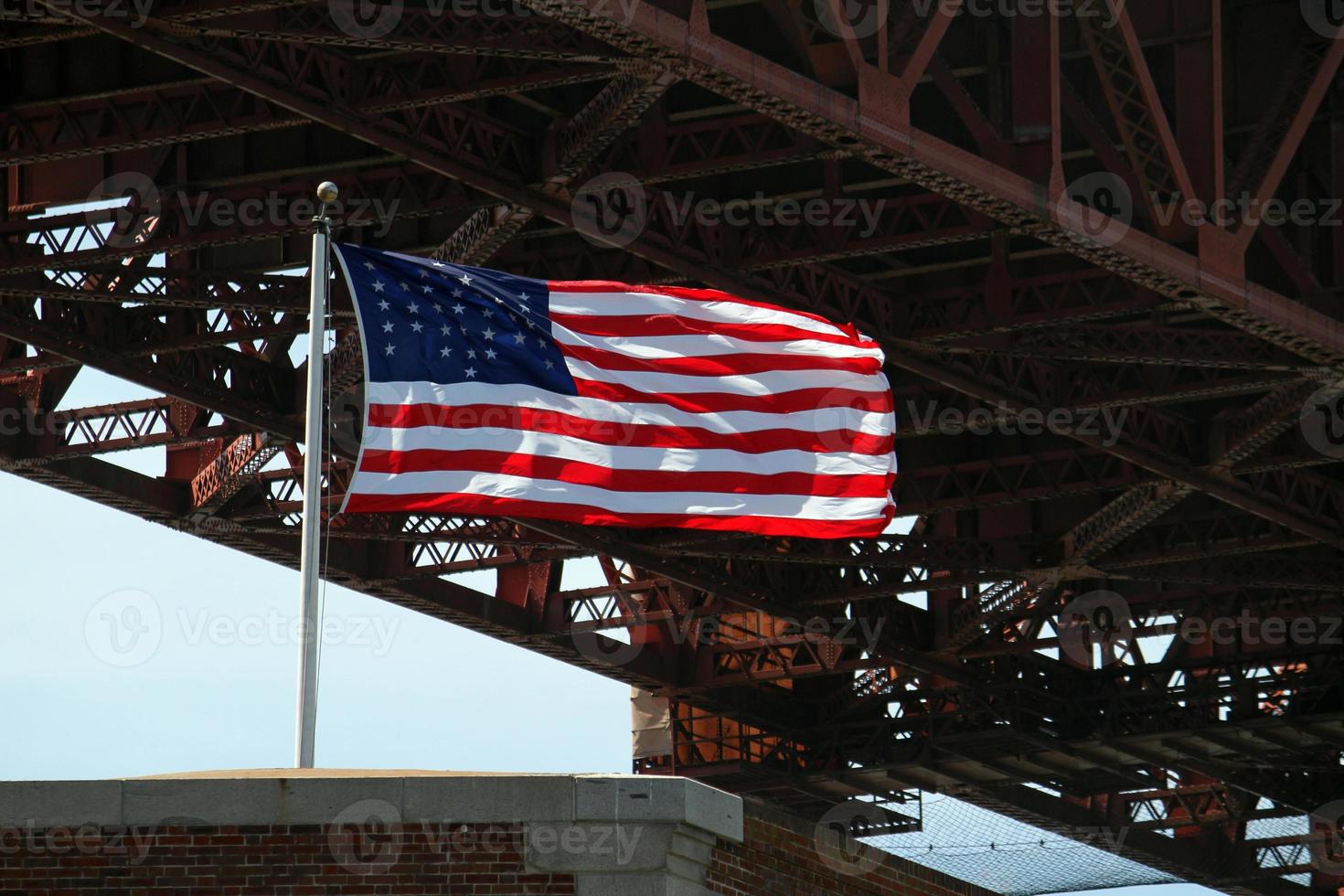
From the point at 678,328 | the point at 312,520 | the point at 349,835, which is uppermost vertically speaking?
the point at 678,328

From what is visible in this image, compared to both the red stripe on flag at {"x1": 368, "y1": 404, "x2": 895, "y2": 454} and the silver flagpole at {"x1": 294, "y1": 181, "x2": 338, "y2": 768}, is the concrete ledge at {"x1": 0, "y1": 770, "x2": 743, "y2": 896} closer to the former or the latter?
the silver flagpole at {"x1": 294, "y1": 181, "x2": 338, "y2": 768}

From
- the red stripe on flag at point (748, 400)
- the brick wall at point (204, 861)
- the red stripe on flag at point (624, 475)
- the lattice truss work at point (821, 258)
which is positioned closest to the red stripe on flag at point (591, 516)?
the red stripe on flag at point (624, 475)

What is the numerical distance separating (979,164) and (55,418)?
579 inches

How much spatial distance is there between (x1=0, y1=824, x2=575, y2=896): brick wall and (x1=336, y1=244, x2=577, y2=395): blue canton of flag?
12.9 feet

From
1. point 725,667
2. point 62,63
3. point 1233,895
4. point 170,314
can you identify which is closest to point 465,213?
point 170,314

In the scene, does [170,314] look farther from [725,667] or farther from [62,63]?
[725,667]

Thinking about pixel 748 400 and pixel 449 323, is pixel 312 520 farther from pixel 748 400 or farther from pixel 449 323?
pixel 748 400

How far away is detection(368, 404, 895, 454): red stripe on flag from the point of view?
2062 cm

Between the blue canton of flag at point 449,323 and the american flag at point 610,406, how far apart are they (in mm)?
14

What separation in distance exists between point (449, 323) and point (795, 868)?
4707mm

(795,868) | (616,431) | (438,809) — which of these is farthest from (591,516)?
(438,809)

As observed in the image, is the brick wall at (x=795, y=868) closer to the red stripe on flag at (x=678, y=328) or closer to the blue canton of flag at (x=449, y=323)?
the blue canton of flag at (x=449, y=323)

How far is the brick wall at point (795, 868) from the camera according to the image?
18891mm

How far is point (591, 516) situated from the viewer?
853 inches
